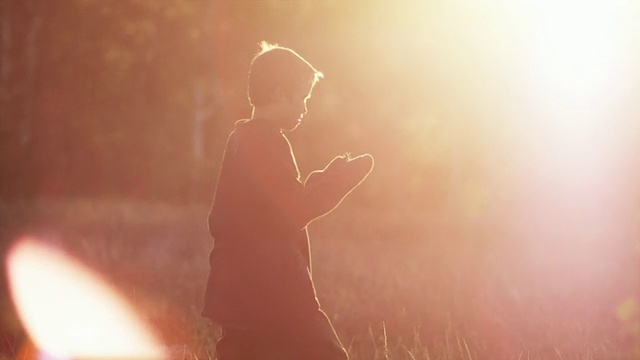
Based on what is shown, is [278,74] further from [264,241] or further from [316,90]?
[316,90]

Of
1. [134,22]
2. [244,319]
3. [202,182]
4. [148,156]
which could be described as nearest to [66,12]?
[134,22]

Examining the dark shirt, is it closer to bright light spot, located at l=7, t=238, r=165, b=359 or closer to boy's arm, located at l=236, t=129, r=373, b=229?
boy's arm, located at l=236, t=129, r=373, b=229

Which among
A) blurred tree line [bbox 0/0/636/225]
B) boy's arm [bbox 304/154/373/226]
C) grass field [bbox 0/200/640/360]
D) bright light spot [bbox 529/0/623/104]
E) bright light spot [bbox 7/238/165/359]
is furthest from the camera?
blurred tree line [bbox 0/0/636/225]

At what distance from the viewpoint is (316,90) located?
86.3 feet

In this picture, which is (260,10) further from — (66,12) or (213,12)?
(66,12)

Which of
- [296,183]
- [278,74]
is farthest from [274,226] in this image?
[278,74]

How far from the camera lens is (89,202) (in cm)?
2372

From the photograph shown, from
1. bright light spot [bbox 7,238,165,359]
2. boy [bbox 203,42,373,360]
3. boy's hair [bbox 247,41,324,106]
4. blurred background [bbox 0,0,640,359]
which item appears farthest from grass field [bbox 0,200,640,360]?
boy's hair [bbox 247,41,324,106]

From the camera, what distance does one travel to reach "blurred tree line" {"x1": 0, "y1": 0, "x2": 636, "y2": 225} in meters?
21.5

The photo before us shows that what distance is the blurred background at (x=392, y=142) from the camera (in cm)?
948

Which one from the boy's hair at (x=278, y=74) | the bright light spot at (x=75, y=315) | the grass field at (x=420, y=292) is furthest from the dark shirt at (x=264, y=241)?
the bright light spot at (x=75, y=315)

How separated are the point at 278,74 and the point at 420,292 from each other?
4870 millimetres

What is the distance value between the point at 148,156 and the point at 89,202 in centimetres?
754

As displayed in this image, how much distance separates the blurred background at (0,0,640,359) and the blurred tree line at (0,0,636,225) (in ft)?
0.19
